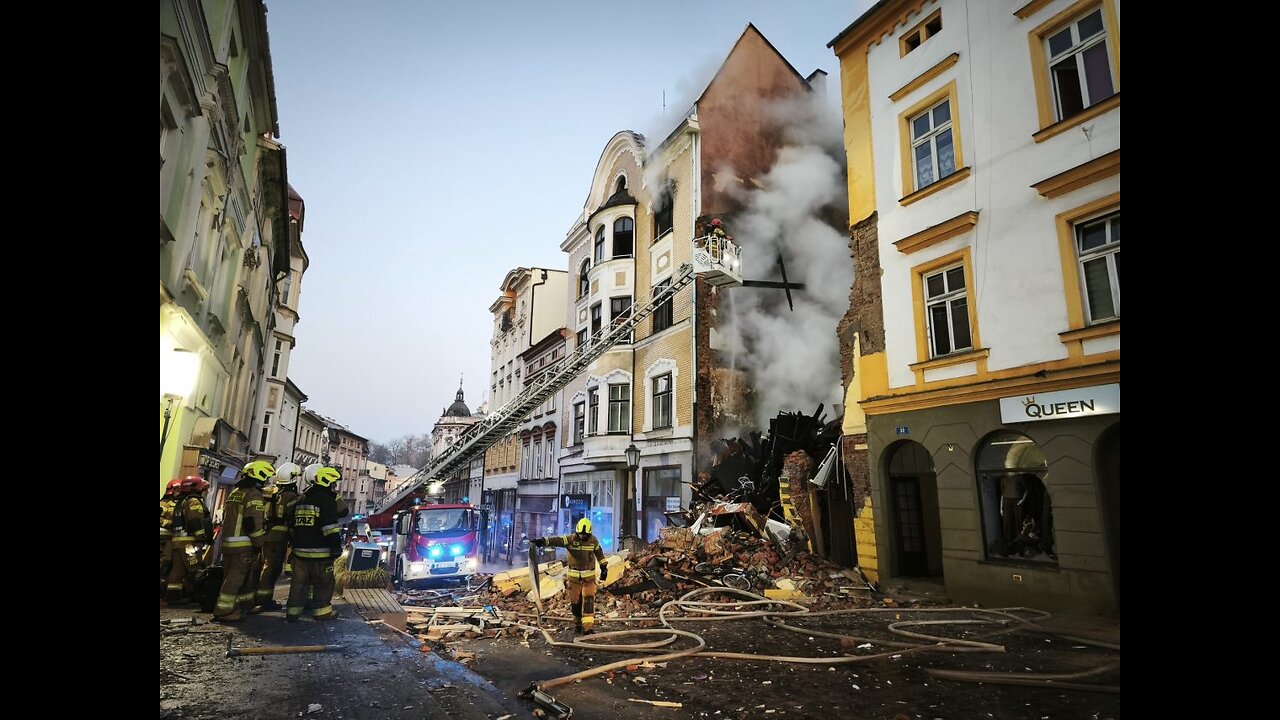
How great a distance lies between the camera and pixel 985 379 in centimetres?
1022

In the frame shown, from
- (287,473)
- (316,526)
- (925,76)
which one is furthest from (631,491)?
(925,76)

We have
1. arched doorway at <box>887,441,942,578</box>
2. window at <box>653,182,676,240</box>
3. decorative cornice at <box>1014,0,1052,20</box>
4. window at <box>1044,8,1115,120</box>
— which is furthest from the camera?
window at <box>653,182,676,240</box>

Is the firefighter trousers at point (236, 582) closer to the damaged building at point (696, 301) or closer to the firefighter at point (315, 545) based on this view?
the firefighter at point (315, 545)

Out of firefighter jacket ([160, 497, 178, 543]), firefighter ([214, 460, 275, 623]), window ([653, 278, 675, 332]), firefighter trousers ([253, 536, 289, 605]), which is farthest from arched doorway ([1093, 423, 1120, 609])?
firefighter jacket ([160, 497, 178, 543])

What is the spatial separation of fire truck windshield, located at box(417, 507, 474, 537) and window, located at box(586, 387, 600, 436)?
278 inches

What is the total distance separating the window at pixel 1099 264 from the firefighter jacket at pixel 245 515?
12.1m

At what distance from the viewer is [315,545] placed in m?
8.21

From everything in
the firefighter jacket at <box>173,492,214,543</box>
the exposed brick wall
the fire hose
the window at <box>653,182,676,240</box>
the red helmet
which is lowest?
the fire hose

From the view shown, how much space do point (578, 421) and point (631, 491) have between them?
5616 mm

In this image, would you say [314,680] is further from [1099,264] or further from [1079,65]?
[1079,65]

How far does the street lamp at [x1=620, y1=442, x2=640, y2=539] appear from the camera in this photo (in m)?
18.7

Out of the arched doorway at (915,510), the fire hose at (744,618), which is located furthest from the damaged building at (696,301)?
the fire hose at (744,618)

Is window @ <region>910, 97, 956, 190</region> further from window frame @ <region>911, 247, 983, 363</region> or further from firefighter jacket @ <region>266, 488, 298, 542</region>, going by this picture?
firefighter jacket @ <region>266, 488, 298, 542</region>
